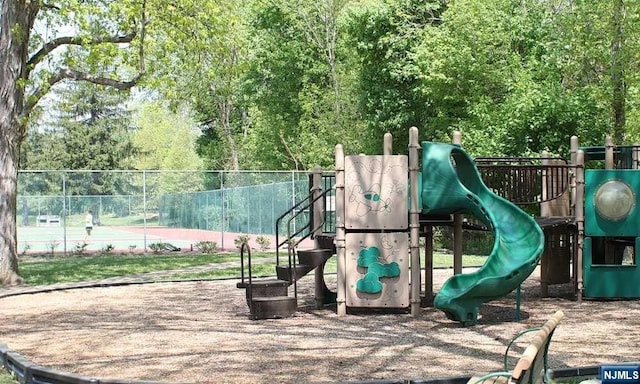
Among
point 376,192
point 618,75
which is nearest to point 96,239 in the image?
point 618,75

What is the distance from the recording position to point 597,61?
2638cm

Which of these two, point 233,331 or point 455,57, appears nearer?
point 233,331

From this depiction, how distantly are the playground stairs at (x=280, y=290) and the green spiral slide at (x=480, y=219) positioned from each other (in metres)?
1.84

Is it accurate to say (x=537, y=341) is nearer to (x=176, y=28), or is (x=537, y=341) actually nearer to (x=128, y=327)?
(x=128, y=327)

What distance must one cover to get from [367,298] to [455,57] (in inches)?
759

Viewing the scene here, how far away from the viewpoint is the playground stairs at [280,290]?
12703 mm

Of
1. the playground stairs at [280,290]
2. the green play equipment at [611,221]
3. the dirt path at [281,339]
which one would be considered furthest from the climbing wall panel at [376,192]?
the green play equipment at [611,221]

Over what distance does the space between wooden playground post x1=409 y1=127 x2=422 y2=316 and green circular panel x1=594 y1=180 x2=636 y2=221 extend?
3.35m

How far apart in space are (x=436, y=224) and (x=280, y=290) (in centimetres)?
274

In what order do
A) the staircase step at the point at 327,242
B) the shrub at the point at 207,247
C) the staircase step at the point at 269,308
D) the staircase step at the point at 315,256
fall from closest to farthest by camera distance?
the staircase step at the point at 269,308 < the staircase step at the point at 315,256 < the staircase step at the point at 327,242 < the shrub at the point at 207,247

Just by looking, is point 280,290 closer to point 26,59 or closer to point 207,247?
point 26,59

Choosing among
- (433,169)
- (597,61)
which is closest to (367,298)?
(433,169)

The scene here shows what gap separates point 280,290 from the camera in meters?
13.1

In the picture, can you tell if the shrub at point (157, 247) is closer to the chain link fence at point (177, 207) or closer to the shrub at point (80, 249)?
the chain link fence at point (177, 207)
